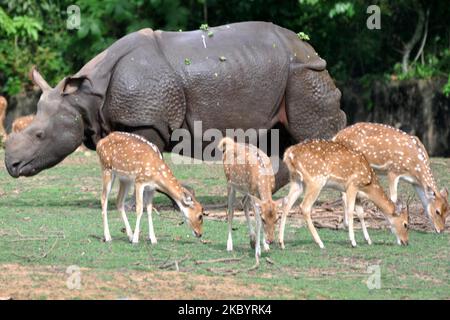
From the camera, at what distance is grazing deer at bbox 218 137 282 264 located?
35.3ft

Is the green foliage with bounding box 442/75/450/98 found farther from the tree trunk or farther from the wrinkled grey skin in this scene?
the wrinkled grey skin

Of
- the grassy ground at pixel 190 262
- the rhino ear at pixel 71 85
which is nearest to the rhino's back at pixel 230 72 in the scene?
the rhino ear at pixel 71 85

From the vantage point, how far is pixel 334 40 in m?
23.7

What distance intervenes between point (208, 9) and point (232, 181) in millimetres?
13464

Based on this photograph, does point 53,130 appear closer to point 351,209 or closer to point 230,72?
point 230,72

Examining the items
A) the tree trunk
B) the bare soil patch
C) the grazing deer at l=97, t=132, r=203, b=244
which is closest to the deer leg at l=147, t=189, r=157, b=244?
the grazing deer at l=97, t=132, r=203, b=244

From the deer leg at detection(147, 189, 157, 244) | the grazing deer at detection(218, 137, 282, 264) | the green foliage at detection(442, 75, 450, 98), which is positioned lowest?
the green foliage at detection(442, 75, 450, 98)

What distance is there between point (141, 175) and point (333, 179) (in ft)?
6.20

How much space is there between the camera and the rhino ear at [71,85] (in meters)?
14.4

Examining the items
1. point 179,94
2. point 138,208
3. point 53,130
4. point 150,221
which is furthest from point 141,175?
point 53,130

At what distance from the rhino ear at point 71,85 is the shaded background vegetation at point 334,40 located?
7.86 m

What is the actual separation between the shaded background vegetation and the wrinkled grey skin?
6.34 m

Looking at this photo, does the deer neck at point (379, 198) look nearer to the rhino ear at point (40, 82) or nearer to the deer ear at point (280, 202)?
the deer ear at point (280, 202)

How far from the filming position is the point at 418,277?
33.6 feet
